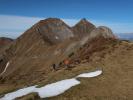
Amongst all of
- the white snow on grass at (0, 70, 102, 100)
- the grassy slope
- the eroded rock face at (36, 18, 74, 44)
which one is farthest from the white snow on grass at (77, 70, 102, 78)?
the eroded rock face at (36, 18, 74, 44)

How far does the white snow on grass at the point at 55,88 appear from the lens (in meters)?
31.9

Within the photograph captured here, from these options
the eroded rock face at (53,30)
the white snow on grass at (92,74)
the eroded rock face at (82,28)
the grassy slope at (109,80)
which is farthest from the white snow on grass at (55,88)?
the eroded rock face at (82,28)

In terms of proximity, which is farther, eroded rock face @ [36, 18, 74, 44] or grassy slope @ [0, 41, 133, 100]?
eroded rock face @ [36, 18, 74, 44]

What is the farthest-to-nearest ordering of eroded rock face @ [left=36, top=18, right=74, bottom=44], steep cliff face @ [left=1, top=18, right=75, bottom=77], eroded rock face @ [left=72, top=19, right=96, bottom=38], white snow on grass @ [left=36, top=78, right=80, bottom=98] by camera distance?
1. eroded rock face @ [left=72, top=19, right=96, bottom=38]
2. eroded rock face @ [left=36, top=18, right=74, bottom=44]
3. steep cliff face @ [left=1, top=18, right=75, bottom=77]
4. white snow on grass @ [left=36, top=78, right=80, bottom=98]

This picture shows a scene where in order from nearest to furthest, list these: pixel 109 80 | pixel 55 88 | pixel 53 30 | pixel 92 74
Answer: pixel 55 88
pixel 109 80
pixel 92 74
pixel 53 30

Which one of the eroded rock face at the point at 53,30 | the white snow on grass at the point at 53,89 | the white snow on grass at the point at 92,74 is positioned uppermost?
the eroded rock face at the point at 53,30

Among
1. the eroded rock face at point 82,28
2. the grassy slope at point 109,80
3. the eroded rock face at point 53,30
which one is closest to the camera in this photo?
the grassy slope at point 109,80

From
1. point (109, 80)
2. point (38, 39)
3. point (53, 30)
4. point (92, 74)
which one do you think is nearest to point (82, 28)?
point (53, 30)

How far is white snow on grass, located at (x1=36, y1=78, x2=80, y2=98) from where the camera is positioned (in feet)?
105

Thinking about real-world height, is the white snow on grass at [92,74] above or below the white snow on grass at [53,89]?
above

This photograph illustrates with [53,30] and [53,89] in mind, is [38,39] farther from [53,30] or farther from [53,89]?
[53,89]

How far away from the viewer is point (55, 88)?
33.5 meters

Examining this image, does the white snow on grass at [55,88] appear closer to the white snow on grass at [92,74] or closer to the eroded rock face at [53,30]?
the white snow on grass at [92,74]

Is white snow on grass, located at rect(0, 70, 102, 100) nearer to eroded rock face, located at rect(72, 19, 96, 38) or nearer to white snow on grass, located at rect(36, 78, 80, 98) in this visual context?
white snow on grass, located at rect(36, 78, 80, 98)
